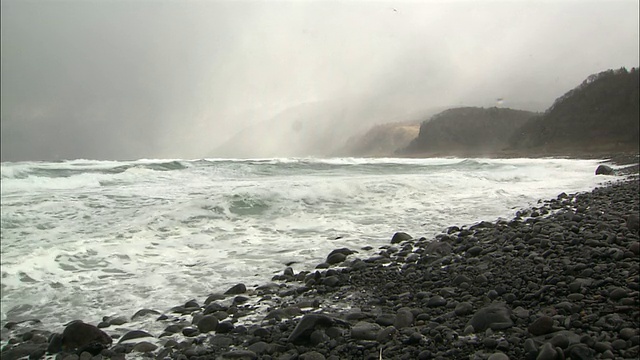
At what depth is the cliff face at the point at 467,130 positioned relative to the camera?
8669 centimetres

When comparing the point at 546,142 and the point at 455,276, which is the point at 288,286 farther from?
the point at 546,142

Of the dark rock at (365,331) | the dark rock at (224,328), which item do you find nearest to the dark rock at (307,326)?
the dark rock at (365,331)

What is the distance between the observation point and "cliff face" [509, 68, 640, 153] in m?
52.9

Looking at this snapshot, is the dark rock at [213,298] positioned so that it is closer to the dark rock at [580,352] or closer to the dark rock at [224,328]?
the dark rock at [224,328]

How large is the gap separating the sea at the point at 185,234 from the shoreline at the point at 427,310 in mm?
508

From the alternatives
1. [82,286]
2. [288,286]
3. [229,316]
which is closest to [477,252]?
[288,286]

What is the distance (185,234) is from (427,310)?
16.7 feet

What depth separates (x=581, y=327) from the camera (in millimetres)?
2605

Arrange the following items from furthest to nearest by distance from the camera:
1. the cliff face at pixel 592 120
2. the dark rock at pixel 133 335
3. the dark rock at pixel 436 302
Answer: the cliff face at pixel 592 120 < the dark rock at pixel 436 302 < the dark rock at pixel 133 335

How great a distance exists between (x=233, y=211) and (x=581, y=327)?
760 centimetres

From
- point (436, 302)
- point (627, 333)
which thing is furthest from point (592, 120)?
point (627, 333)

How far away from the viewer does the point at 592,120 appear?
59.0 meters

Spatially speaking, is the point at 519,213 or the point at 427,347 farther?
the point at 519,213

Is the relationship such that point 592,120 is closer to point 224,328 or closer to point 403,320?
point 403,320
